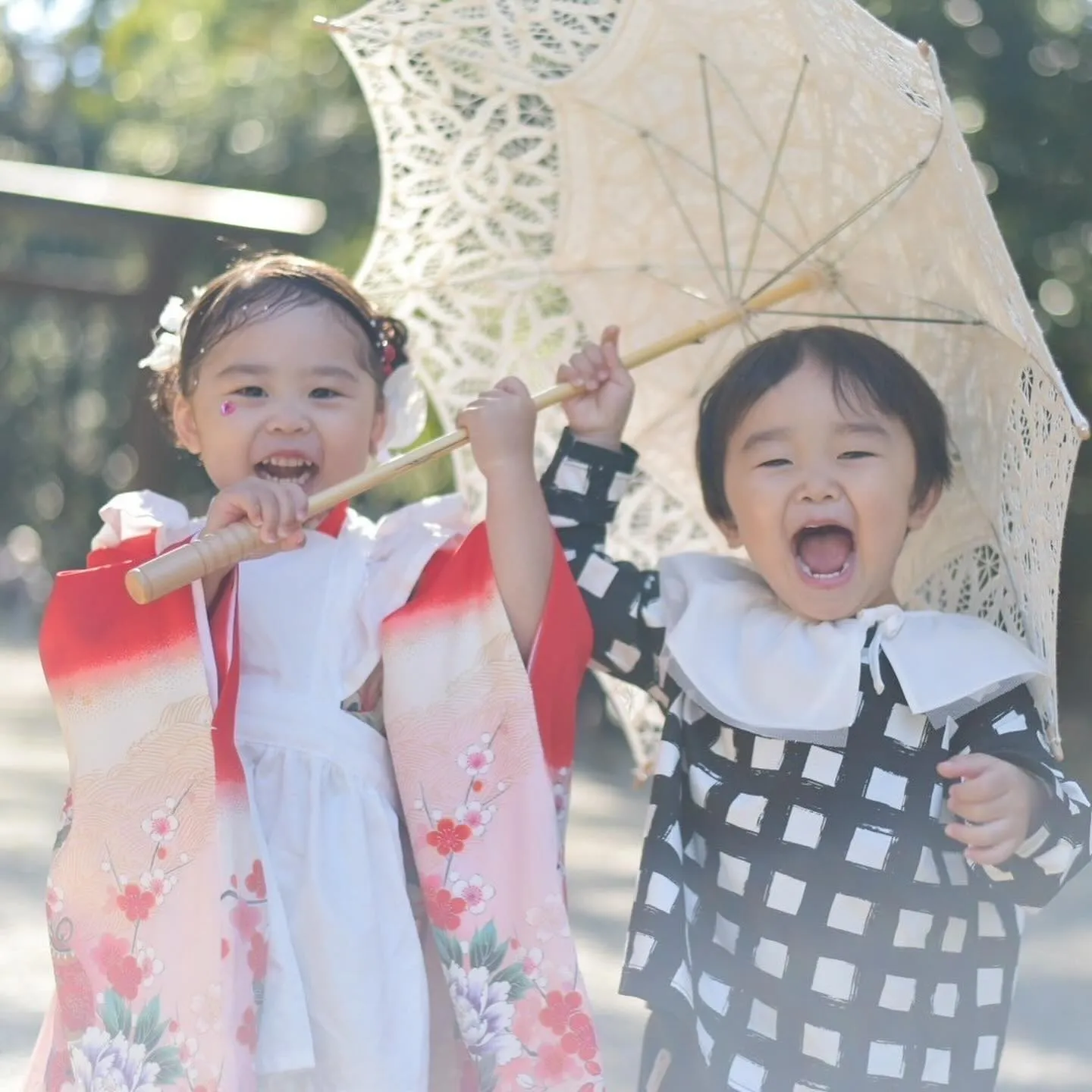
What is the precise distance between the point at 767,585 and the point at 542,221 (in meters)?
0.78

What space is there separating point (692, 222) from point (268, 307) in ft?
2.59

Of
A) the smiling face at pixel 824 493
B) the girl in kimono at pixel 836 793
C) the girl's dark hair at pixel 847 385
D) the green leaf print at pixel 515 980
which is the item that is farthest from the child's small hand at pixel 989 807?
the green leaf print at pixel 515 980

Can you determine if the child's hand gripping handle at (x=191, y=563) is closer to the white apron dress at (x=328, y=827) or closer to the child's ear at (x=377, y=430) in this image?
the white apron dress at (x=328, y=827)

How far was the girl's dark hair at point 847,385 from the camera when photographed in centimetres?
224

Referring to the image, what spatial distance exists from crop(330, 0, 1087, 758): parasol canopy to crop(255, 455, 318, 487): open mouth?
0.53 meters

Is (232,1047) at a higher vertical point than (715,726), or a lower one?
lower

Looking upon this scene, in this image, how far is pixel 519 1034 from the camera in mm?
2086

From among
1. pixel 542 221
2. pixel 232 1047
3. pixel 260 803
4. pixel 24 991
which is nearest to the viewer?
pixel 232 1047

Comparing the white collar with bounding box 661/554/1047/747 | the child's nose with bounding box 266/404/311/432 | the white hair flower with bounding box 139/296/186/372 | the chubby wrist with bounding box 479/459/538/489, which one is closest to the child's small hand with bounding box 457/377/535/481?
the chubby wrist with bounding box 479/459/538/489

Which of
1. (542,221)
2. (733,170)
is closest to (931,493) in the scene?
(733,170)

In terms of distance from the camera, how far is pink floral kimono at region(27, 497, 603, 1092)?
6.51ft

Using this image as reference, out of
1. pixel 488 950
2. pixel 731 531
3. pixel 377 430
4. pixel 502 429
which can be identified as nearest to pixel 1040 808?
pixel 731 531

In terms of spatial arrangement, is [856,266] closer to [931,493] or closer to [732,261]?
[732,261]

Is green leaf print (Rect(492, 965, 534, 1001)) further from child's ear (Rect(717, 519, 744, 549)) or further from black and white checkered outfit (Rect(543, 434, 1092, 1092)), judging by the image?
child's ear (Rect(717, 519, 744, 549))
